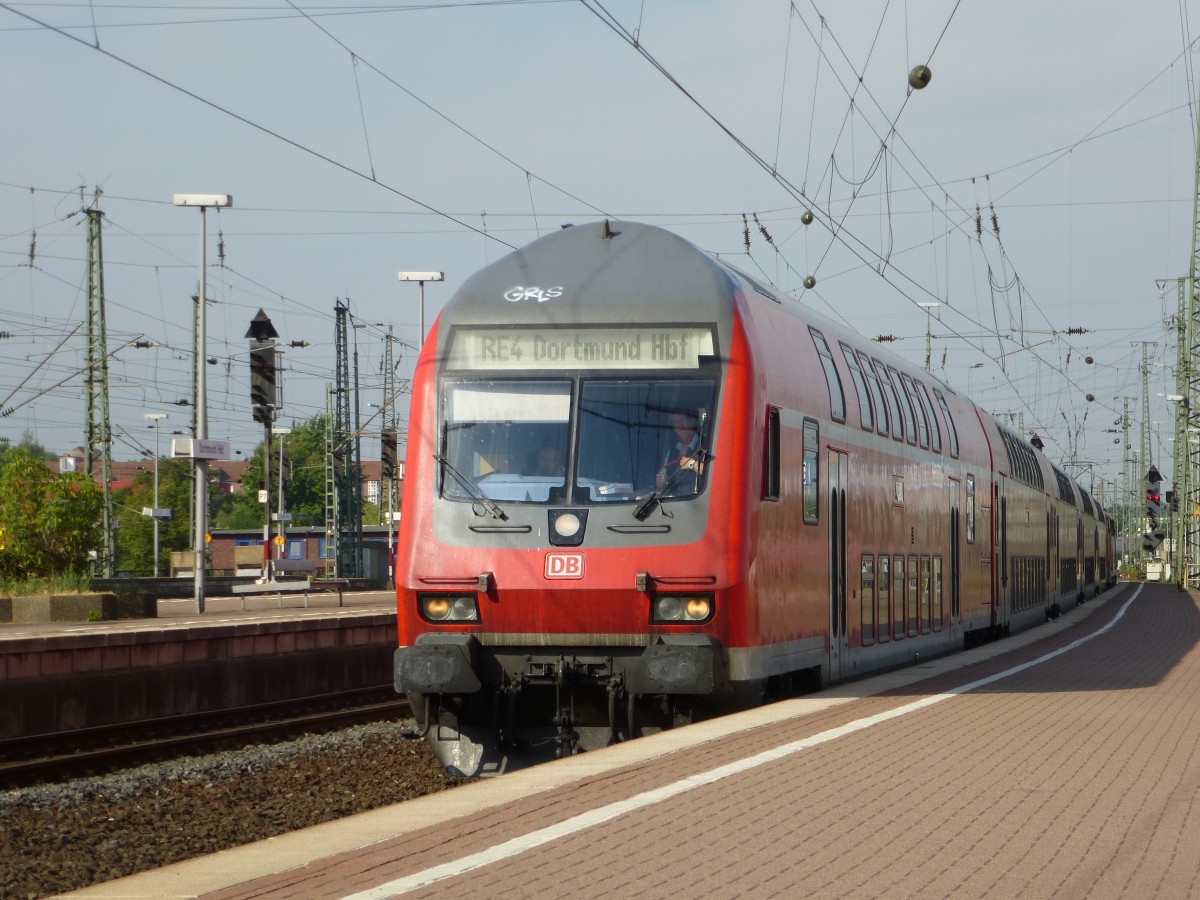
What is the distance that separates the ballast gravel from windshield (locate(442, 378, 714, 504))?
280 cm

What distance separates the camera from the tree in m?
32.5

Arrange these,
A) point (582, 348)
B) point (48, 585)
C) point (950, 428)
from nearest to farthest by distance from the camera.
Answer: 1. point (582, 348)
2. point (950, 428)
3. point (48, 585)

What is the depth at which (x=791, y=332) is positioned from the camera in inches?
547

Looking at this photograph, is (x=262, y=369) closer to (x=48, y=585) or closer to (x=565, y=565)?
(x=48, y=585)

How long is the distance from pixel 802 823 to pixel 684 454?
430 centimetres

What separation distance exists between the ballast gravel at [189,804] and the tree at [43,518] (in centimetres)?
1818

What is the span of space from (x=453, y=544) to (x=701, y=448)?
6.38 ft

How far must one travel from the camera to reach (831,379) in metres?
15.1

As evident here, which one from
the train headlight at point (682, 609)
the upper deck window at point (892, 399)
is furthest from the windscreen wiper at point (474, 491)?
the upper deck window at point (892, 399)

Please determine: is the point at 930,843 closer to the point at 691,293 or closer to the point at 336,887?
the point at 336,887

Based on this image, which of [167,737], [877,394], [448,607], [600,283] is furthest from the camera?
[877,394]

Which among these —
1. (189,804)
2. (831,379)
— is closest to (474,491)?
(189,804)

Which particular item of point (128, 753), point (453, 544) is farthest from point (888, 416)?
point (128, 753)

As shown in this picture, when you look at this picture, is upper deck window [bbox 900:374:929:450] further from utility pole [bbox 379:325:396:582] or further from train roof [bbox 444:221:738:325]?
utility pole [bbox 379:325:396:582]
